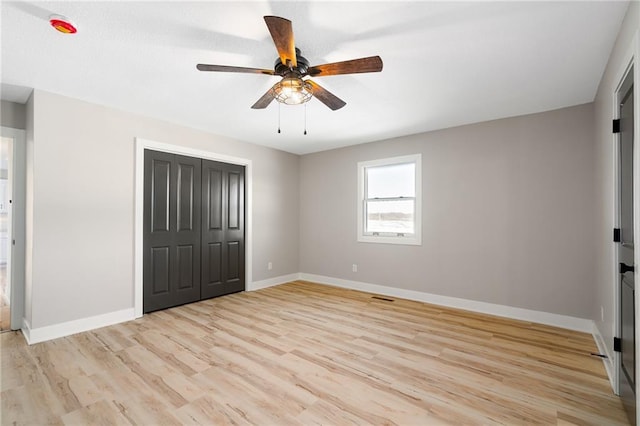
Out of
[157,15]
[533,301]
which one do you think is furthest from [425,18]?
[533,301]

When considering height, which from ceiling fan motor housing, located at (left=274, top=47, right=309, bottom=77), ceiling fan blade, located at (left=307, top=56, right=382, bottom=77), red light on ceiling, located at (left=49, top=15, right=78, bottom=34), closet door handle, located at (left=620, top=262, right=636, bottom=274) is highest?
red light on ceiling, located at (left=49, top=15, right=78, bottom=34)

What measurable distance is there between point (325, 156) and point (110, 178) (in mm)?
3517

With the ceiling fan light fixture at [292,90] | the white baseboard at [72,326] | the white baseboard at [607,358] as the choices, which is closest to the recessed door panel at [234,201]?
the white baseboard at [72,326]

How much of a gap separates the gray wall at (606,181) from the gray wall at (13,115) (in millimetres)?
5475

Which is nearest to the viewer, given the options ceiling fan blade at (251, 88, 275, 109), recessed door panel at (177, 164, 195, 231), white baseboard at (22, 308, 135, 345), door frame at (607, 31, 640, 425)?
door frame at (607, 31, 640, 425)

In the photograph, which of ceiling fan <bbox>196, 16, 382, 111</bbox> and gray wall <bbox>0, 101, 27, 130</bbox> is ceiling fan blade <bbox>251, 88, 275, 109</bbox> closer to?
ceiling fan <bbox>196, 16, 382, 111</bbox>

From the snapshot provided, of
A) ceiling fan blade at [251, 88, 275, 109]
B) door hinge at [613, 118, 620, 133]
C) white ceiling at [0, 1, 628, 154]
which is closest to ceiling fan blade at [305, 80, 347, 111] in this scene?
white ceiling at [0, 1, 628, 154]

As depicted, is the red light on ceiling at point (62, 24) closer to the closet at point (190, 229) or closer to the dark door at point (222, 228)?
the closet at point (190, 229)

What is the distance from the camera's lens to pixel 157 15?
192 centimetres

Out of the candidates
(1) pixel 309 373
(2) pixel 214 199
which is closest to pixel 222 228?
(2) pixel 214 199

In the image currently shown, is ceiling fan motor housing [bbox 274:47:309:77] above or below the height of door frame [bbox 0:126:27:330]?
above

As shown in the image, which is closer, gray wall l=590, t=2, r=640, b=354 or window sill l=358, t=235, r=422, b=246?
gray wall l=590, t=2, r=640, b=354

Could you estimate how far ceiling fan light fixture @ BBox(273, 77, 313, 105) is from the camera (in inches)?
88.5

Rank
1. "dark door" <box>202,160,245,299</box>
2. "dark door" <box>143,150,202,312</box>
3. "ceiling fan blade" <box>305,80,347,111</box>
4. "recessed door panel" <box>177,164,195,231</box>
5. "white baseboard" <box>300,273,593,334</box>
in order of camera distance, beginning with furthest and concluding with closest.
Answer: "dark door" <box>202,160,245,299</box>
"recessed door panel" <box>177,164,195,231</box>
"dark door" <box>143,150,202,312</box>
"white baseboard" <box>300,273,593,334</box>
"ceiling fan blade" <box>305,80,347,111</box>
